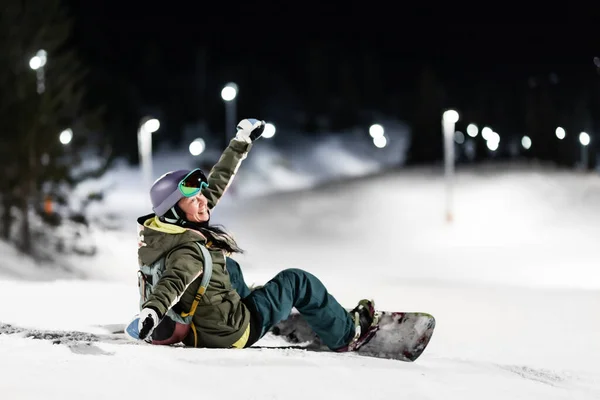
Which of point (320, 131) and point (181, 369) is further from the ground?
point (320, 131)

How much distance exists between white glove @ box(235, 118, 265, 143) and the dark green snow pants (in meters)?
1.56

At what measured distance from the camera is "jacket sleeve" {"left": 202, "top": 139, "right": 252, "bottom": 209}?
6852 mm

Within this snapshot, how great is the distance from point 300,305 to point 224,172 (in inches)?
58.4

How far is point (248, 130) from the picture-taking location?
716cm

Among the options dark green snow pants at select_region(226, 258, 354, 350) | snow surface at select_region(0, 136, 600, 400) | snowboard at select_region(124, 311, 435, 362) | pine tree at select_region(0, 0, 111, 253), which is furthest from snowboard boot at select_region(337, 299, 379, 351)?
pine tree at select_region(0, 0, 111, 253)

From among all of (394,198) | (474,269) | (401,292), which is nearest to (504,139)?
(394,198)

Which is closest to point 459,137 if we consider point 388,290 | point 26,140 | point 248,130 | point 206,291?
point 26,140

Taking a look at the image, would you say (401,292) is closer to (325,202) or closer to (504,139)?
(325,202)

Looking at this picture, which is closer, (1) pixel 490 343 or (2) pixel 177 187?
(2) pixel 177 187

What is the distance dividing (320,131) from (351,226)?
4527 centimetres

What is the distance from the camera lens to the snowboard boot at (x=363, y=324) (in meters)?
6.17

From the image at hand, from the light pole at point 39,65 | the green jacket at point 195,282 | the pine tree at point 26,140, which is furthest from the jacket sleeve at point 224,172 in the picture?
the pine tree at point 26,140

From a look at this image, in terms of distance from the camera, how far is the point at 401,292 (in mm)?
13484

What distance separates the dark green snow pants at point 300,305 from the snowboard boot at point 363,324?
0.11 m
